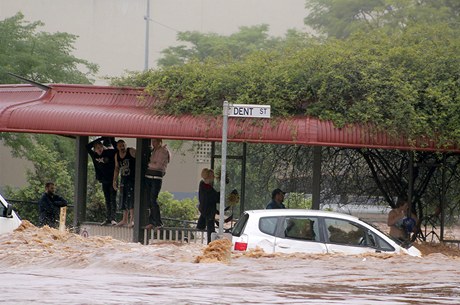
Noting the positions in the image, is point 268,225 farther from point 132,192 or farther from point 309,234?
point 132,192

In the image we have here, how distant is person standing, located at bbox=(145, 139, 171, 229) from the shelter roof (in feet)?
2.75

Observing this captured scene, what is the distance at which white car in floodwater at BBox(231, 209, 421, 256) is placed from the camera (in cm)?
1922

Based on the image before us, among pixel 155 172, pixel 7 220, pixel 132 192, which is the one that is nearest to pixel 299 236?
pixel 155 172

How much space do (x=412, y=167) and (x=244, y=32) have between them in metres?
39.1

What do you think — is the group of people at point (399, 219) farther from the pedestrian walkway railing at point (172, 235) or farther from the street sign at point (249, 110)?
the street sign at point (249, 110)

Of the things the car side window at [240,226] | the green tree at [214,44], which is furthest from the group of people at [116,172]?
the green tree at [214,44]

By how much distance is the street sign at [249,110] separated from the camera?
757 inches

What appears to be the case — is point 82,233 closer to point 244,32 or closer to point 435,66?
point 435,66

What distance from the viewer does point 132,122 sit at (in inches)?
942

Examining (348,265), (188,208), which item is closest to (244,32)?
(188,208)

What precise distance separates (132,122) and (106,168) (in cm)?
233

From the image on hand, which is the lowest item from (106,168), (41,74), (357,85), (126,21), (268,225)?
(268,225)

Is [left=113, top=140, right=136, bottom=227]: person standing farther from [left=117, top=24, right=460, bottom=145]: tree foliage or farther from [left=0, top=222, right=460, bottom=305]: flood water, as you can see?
[left=0, top=222, right=460, bottom=305]: flood water

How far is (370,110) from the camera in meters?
22.7
